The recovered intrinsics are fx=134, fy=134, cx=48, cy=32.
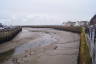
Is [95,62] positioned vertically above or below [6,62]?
above

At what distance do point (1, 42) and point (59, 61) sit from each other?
44.9 feet

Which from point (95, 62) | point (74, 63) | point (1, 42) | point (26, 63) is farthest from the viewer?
point (1, 42)

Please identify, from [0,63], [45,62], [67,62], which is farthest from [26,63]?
[67,62]

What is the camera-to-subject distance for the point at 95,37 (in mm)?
5984

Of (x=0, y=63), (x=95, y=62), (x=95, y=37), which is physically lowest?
(x=0, y=63)

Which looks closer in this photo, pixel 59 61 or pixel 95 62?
pixel 95 62

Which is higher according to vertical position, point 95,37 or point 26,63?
point 95,37

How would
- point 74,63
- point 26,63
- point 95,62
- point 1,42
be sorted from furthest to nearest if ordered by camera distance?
point 1,42 < point 26,63 < point 74,63 < point 95,62

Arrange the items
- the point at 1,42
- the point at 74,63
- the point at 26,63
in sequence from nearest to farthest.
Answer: the point at 74,63, the point at 26,63, the point at 1,42

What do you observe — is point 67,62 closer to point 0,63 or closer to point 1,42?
point 0,63

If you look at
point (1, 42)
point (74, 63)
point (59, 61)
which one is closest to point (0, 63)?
point (59, 61)

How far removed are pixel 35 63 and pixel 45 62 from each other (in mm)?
820

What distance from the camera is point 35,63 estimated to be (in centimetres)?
1093

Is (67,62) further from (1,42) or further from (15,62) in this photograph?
(1,42)
